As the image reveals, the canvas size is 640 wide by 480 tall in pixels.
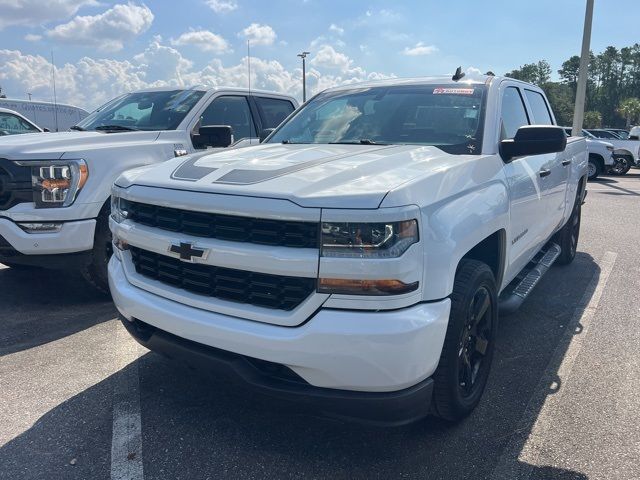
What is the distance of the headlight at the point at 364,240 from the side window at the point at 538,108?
3.05 meters

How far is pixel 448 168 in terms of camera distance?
8.86ft

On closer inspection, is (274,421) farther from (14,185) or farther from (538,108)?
(538,108)

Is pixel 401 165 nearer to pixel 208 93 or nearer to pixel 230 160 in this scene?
pixel 230 160

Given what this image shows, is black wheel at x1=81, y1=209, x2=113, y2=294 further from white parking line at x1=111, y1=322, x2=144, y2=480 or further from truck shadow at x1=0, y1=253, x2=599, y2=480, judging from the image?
truck shadow at x1=0, y1=253, x2=599, y2=480

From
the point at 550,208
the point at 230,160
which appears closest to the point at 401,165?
the point at 230,160

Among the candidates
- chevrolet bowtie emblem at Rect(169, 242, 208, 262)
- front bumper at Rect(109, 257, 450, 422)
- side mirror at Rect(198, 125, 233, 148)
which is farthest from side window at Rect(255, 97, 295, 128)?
front bumper at Rect(109, 257, 450, 422)

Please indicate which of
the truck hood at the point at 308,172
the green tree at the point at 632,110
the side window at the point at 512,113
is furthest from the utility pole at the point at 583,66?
the green tree at the point at 632,110

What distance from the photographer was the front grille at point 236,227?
227cm

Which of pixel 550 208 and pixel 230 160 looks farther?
pixel 550 208

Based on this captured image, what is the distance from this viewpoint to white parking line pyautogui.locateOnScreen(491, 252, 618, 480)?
102 inches

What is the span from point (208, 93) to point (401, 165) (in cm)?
379

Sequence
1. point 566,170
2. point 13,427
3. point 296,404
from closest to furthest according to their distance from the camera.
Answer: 1. point 296,404
2. point 13,427
3. point 566,170

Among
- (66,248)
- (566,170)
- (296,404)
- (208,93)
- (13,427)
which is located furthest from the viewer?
(208,93)

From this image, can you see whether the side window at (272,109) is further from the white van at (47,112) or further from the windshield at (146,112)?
Result: the white van at (47,112)
